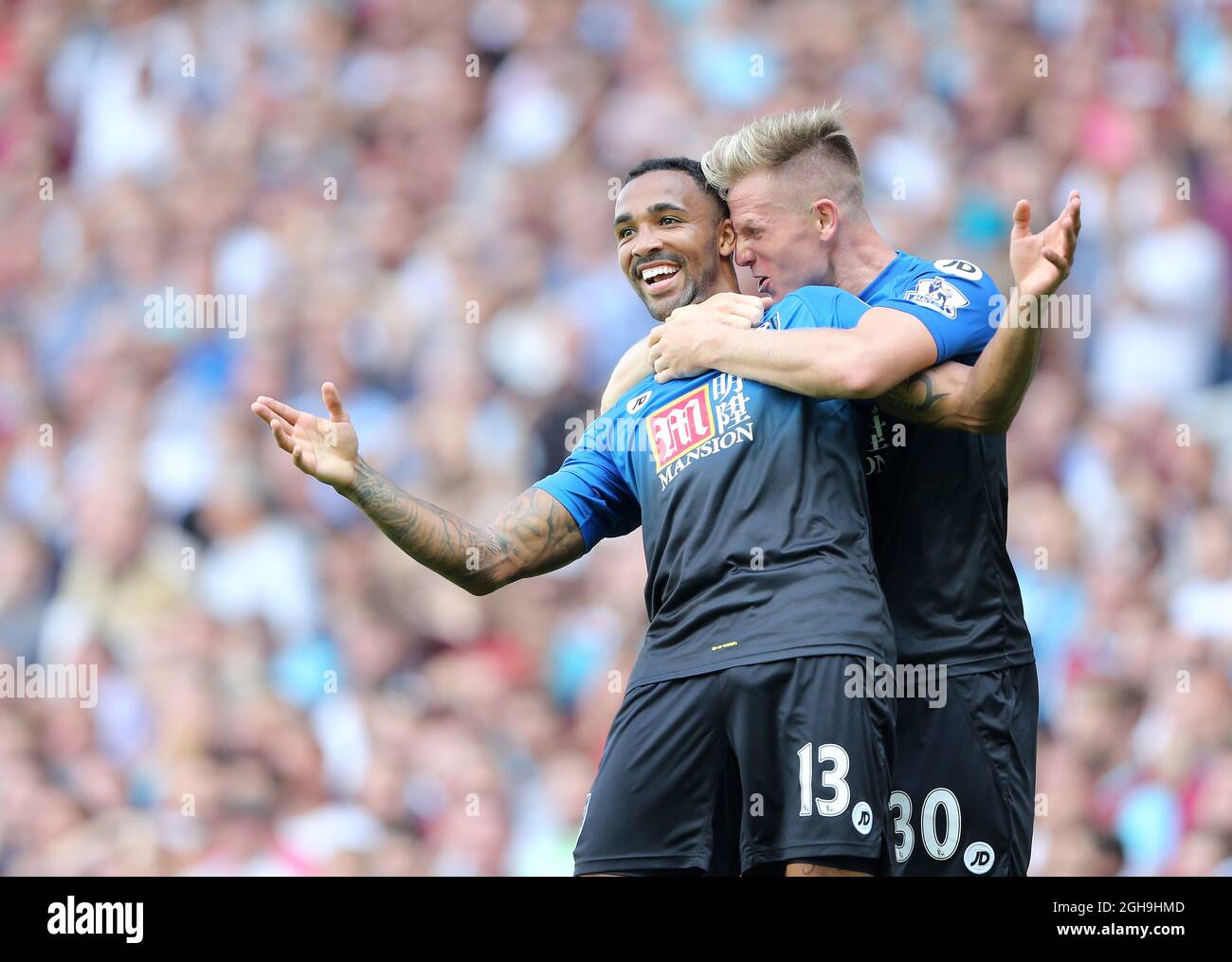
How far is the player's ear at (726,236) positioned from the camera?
4473 mm

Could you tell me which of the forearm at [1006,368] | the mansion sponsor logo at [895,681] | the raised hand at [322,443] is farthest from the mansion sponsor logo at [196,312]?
the forearm at [1006,368]

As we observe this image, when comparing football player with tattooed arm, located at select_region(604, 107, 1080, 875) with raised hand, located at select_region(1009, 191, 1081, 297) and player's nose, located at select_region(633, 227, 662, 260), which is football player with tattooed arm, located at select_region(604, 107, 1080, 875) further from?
player's nose, located at select_region(633, 227, 662, 260)

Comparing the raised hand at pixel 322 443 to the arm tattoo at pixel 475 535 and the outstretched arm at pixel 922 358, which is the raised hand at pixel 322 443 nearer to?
the arm tattoo at pixel 475 535

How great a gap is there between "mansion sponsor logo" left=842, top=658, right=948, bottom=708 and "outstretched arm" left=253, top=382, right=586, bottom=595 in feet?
3.00

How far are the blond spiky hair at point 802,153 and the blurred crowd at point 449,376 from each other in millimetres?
2971

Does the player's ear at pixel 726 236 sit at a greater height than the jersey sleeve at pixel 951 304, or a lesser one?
greater

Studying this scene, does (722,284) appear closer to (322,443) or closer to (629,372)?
(629,372)

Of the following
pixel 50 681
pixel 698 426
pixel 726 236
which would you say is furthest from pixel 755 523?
pixel 50 681

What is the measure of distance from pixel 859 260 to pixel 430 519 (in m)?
1.27

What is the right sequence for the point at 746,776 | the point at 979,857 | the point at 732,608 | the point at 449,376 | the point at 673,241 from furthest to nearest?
1. the point at 449,376
2. the point at 673,241
3. the point at 979,857
4. the point at 732,608
5. the point at 746,776

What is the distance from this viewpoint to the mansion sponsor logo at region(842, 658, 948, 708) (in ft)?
11.8

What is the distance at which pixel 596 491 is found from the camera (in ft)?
14.2

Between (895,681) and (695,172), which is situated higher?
(695,172)
